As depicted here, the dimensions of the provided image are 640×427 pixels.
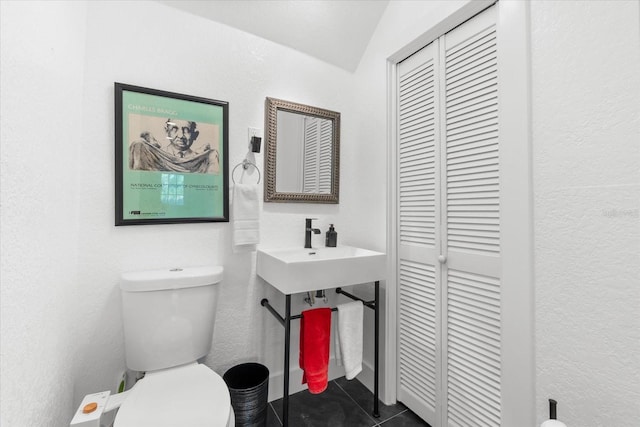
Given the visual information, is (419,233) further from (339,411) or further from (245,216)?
(339,411)

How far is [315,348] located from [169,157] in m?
1.17

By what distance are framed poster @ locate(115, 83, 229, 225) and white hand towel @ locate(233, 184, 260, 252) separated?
75 mm

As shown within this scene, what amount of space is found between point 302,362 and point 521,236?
44.2 inches

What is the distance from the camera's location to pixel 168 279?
1.19 m

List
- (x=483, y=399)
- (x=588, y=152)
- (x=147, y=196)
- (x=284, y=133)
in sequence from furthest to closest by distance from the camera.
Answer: (x=284, y=133) → (x=147, y=196) → (x=483, y=399) → (x=588, y=152)

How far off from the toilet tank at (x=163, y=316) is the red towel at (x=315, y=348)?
0.48m

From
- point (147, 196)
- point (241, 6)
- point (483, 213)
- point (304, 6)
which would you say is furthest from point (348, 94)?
point (147, 196)

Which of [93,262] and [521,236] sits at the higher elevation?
[521,236]

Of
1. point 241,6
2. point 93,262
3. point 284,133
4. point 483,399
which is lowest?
point 483,399

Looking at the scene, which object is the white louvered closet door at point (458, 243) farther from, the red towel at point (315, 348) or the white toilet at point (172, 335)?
the white toilet at point (172, 335)

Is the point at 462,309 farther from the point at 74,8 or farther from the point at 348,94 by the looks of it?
the point at 74,8

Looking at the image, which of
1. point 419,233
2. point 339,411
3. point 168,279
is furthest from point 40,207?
point 339,411

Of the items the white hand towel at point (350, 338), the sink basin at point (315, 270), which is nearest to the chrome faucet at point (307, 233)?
the sink basin at point (315, 270)

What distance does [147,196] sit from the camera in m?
1.33
